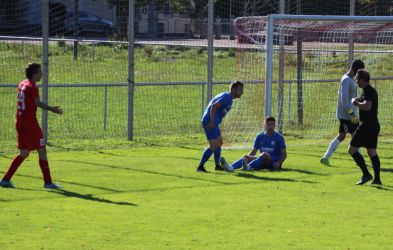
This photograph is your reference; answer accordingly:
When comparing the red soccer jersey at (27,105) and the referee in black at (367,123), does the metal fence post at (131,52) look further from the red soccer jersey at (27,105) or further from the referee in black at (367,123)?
the referee in black at (367,123)

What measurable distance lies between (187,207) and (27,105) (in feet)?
9.80

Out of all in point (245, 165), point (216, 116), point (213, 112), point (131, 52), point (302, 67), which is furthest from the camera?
point (302, 67)

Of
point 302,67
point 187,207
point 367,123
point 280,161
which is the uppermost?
point 302,67

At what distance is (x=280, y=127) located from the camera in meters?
22.7

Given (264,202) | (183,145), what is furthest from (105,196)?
(183,145)

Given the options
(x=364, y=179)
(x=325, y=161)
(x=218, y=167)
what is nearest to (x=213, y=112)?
(x=218, y=167)

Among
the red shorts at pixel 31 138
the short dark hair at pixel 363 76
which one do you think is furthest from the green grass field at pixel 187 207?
the short dark hair at pixel 363 76

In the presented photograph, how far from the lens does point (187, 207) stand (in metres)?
13.4

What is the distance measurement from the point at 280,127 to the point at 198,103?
16.1ft

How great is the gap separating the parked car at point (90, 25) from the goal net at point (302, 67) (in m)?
3.39

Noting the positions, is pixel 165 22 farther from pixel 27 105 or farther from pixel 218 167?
pixel 27 105

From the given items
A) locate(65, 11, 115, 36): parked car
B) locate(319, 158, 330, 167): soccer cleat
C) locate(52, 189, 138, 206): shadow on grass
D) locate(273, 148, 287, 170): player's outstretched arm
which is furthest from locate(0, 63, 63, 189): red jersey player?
locate(65, 11, 115, 36): parked car

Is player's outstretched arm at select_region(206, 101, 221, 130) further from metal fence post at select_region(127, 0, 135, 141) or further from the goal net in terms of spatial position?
metal fence post at select_region(127, 0, 135, 141)

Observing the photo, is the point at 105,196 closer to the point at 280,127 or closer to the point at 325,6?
the point at 280,127
